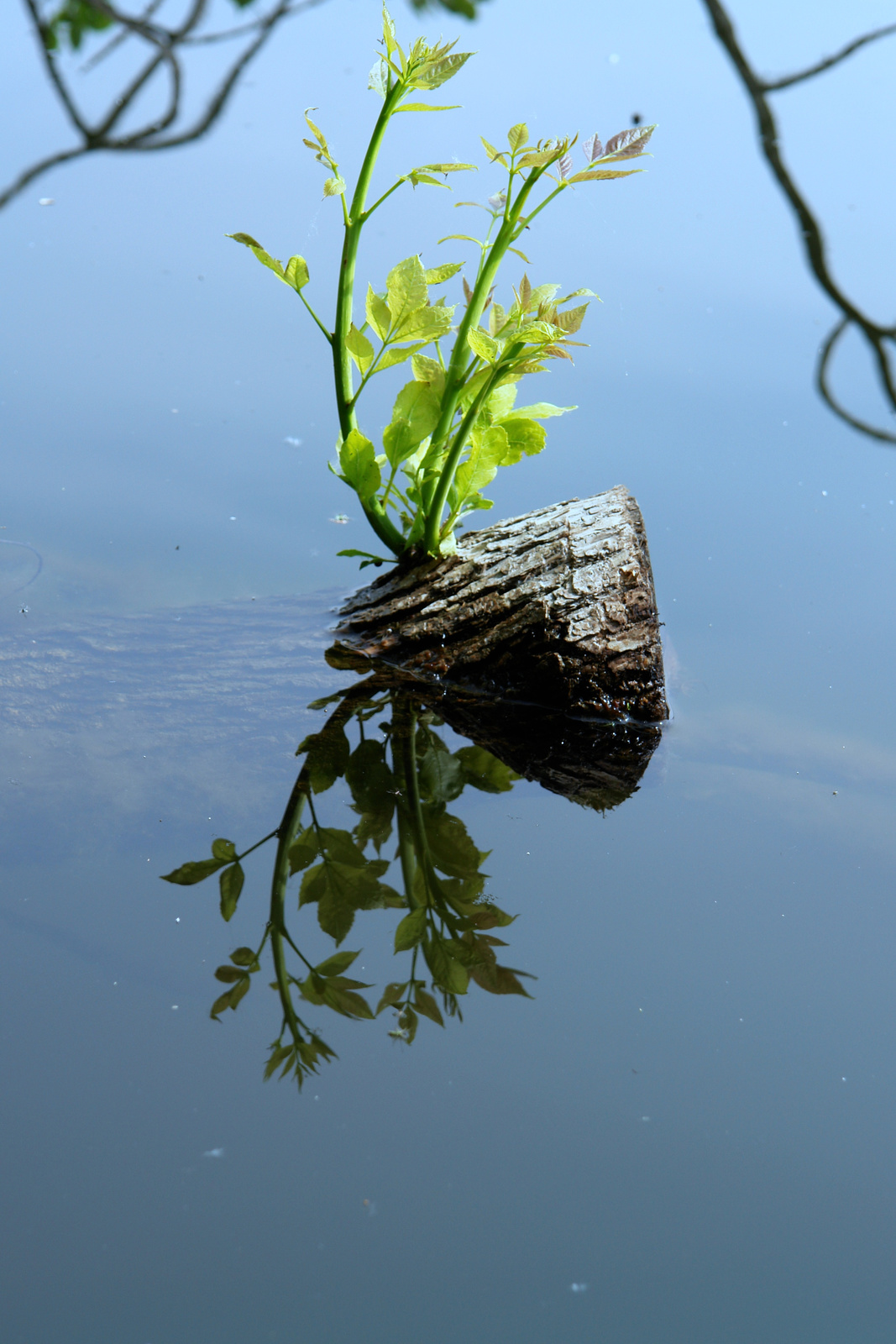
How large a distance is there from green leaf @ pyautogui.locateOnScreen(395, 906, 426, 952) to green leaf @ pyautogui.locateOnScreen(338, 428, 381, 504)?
21.6 inches

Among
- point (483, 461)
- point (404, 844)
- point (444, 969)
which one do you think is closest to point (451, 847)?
point (404, 844)

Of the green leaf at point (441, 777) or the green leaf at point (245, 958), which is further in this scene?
the green leaf at point (441, 777)

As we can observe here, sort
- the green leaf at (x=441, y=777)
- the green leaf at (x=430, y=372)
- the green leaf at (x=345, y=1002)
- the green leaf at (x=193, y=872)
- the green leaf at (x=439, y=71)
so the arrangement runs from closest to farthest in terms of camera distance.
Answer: the green leaf at (x=345, y=1002)
the green leaf at (x=193, y=872)
the green leaf at (x=441, y=777)
the green leaf at (x=439, y=71)
the green leaf at (x=430, y=372)

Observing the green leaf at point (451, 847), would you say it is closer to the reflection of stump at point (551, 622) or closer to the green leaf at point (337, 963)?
the green leaf at point (337, 963)

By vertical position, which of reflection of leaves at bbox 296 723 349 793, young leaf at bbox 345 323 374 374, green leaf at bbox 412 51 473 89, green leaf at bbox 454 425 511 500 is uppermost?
green leaf at bbox 412 51 473 89

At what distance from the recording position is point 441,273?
1.05 meters

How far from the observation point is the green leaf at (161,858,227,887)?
0.73 m

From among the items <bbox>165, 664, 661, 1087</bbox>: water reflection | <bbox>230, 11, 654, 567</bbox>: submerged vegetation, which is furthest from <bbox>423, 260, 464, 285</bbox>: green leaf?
<bbox>165, 664, 661, 1087</bbox>: water reflection

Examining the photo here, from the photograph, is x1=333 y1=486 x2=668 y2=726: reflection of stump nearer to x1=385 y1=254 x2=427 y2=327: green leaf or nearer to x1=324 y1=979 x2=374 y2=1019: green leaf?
x1=385 y1=254 x2=427 y2=327: green leaf

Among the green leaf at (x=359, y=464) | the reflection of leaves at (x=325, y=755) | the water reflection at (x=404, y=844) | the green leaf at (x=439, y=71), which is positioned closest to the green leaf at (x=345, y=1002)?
the water reflection at (x=404, y=844)

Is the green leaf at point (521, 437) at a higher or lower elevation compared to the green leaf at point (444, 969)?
higher

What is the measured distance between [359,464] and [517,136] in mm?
362

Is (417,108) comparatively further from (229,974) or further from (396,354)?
(229,974)

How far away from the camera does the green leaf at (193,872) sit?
728 mm
